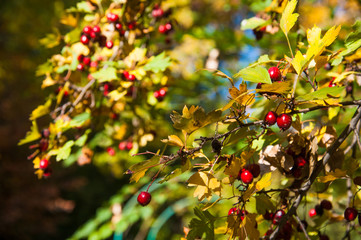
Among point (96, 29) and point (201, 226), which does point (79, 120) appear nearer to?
point (96, 29)

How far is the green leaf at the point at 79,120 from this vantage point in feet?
3.58

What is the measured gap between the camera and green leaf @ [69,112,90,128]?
3.58 feet

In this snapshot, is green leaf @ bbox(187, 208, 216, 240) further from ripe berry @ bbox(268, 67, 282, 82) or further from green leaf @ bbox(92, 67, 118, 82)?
green leaf @ bbox(92, 67, 118, 82)

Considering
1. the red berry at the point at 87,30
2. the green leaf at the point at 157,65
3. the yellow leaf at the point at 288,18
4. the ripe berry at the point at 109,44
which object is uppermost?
the yellow leaf at the point at 288,18

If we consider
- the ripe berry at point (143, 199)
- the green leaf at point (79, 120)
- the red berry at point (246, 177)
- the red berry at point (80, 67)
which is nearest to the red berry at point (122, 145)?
the green leaf at point (79, 120)

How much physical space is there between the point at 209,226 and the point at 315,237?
29 cm

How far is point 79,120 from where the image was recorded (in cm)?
113

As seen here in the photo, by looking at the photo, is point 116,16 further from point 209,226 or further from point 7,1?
point 7,1

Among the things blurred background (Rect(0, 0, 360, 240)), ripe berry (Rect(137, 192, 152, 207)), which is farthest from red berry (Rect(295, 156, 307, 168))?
blurred background (Rect(0, 0, 360, 240))

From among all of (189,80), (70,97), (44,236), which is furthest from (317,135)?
(44,236)

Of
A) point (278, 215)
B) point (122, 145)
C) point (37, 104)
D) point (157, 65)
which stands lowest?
point (37, 104)

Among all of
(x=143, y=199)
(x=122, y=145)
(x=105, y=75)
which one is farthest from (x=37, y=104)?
(x=143, y=199)

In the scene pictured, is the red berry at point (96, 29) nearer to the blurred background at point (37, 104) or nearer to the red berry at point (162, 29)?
the red berry at point (162, 29)

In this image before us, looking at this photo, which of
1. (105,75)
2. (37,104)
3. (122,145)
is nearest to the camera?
(105,75)
